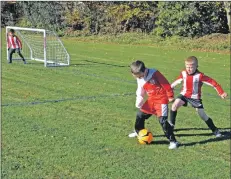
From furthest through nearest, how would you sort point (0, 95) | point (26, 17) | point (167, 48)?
point (26, 17), point (167, 48), point (0, 95)

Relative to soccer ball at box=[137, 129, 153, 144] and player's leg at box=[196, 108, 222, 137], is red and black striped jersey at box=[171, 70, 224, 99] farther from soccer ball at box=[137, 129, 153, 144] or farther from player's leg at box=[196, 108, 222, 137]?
soccer ball at box=[137, 129, 153, 144]

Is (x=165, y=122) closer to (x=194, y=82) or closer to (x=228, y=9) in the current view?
(x=194, y=82)

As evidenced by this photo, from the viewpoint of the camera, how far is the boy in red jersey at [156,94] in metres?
7.04

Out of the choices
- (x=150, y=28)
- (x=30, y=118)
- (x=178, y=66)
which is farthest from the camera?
(x=150, y=28)

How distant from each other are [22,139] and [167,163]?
247 cm

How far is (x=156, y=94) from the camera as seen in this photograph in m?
7.21

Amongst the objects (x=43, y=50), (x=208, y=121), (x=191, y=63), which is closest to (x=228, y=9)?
(x=43, y=50)

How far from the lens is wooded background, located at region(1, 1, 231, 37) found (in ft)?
109

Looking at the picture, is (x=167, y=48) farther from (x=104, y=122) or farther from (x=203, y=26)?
(x=104, y=122)

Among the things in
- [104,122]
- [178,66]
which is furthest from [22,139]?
[178,66]

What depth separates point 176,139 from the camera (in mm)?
7785

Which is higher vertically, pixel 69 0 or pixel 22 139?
pixel 69 0

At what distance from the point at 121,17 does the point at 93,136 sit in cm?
3141

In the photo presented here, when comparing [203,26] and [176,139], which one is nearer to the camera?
[176,139]
